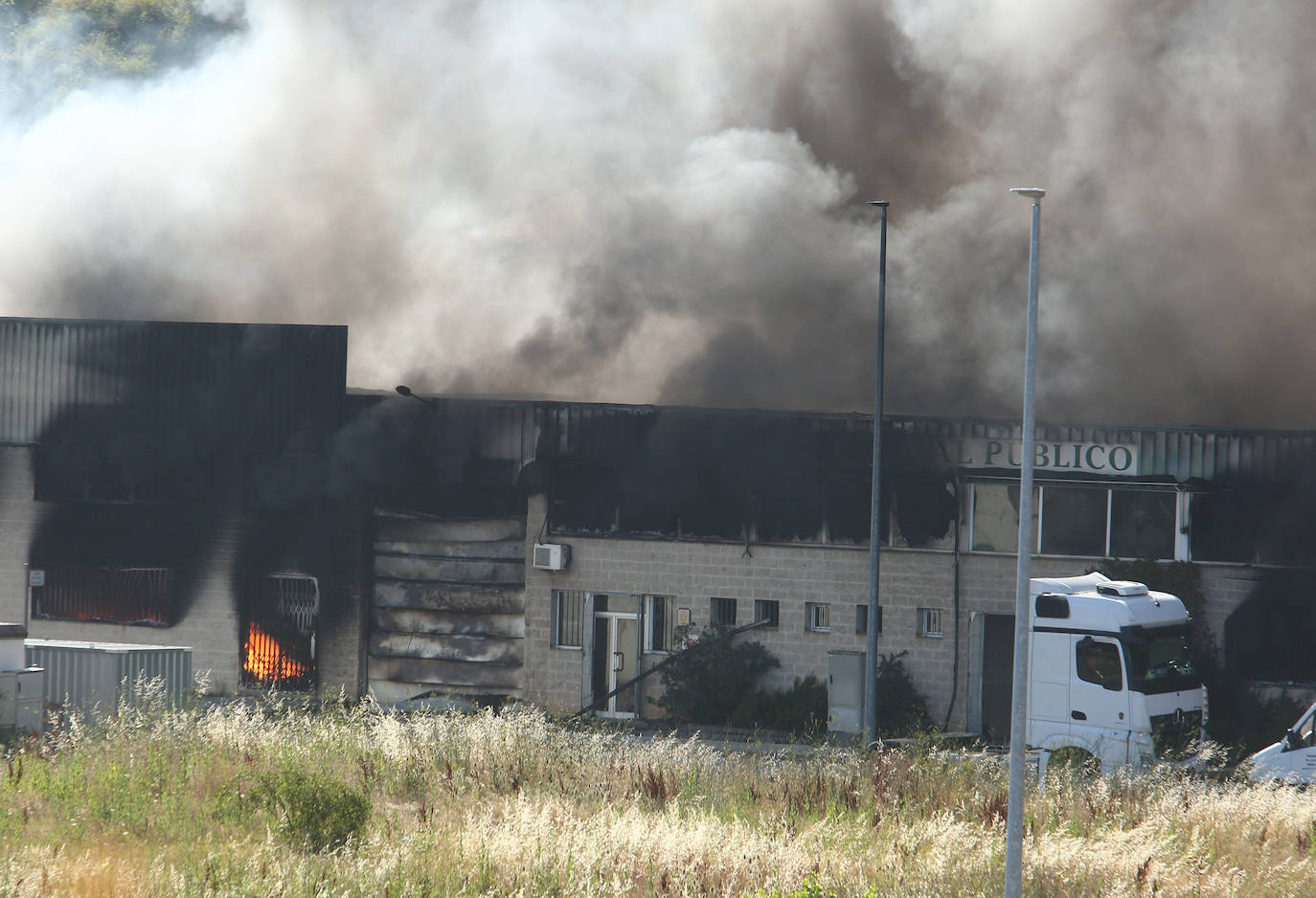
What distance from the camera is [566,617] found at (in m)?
21.1

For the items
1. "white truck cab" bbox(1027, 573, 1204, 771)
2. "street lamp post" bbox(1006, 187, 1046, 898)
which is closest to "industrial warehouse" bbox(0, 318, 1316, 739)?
"white truck cab" bbox(1027, 573, 1204, 771)

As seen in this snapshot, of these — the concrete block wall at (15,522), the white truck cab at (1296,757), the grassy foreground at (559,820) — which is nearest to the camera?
the grassy foreground at (559,820)

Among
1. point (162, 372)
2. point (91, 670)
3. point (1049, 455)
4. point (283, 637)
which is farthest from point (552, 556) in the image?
point (162, 372)

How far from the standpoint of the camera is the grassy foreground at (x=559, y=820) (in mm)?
7828

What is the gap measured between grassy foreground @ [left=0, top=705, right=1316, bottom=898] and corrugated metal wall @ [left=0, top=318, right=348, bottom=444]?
11.0 m

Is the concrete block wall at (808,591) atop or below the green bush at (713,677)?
atop

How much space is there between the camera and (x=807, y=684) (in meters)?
19.9

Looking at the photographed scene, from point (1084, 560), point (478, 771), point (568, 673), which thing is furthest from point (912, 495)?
point (478, 771)

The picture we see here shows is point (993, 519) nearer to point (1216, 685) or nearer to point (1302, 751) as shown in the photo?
point (1216, 685)

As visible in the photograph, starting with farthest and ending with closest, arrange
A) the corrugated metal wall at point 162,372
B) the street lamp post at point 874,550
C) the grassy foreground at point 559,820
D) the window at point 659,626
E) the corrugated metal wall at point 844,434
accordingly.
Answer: the corrugated metal wall at point 162,372
the window at point 659,626
the corrugated metal wall at point 844,434
the street lamp post at point 874,550
the grassy foreground at point 559,820

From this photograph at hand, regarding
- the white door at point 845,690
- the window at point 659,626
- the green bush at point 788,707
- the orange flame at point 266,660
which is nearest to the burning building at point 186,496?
the orange flame at point 266,660

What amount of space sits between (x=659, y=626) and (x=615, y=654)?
89cm

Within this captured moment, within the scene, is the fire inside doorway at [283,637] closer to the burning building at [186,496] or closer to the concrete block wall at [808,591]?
the burning building at [186,496]

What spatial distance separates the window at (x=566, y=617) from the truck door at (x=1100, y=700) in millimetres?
9165
